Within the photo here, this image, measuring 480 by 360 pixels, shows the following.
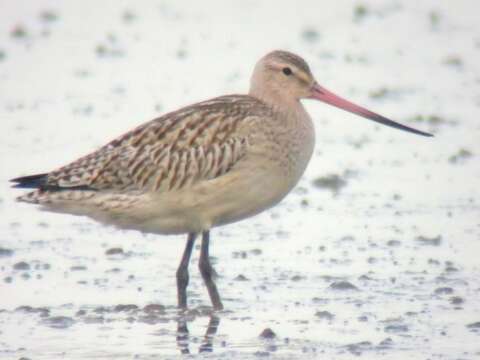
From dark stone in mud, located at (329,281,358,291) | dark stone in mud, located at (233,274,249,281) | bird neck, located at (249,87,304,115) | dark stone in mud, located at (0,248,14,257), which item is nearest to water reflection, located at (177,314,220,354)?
dark stone in mud, located at (233,274,249,281)

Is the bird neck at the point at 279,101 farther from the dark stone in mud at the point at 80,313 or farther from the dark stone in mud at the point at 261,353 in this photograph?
the dark stone in mud at the point at 261,353

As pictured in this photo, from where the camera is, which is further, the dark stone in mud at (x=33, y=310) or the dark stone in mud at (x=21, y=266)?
the dark stone in mud at (x=21, y=266)

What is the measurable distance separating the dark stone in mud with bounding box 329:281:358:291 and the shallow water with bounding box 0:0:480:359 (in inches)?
0.6

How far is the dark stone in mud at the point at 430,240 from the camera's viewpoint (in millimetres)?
14266

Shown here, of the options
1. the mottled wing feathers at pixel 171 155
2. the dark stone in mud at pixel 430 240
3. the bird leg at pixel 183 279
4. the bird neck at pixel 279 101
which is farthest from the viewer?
the dark stone in mud at pixel 430 240

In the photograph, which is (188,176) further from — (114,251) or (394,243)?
(394,243)

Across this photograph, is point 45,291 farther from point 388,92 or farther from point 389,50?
point 389,50

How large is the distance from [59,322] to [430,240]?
11.7 ft

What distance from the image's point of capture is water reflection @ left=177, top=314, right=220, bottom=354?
1158 cm

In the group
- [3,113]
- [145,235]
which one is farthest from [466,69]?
[145,235]

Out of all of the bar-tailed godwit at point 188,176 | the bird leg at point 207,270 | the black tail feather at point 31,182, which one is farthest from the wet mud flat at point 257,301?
the black tail feather at point 31,182

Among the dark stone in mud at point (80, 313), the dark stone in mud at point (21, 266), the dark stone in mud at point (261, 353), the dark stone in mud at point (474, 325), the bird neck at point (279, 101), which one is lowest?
the dark stone in mud at point (261, 353)

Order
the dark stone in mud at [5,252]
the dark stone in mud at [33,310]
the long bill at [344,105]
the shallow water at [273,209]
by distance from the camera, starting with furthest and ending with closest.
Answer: the dark stone in mud at [5,252], the long bill at [344,105], the dark stone in mud at [33,310], the shallow water at [273,209]

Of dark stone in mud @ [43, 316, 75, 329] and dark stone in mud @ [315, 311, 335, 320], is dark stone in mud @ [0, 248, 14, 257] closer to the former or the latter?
dark stone in mud @ [43, 316, 75, 329]
